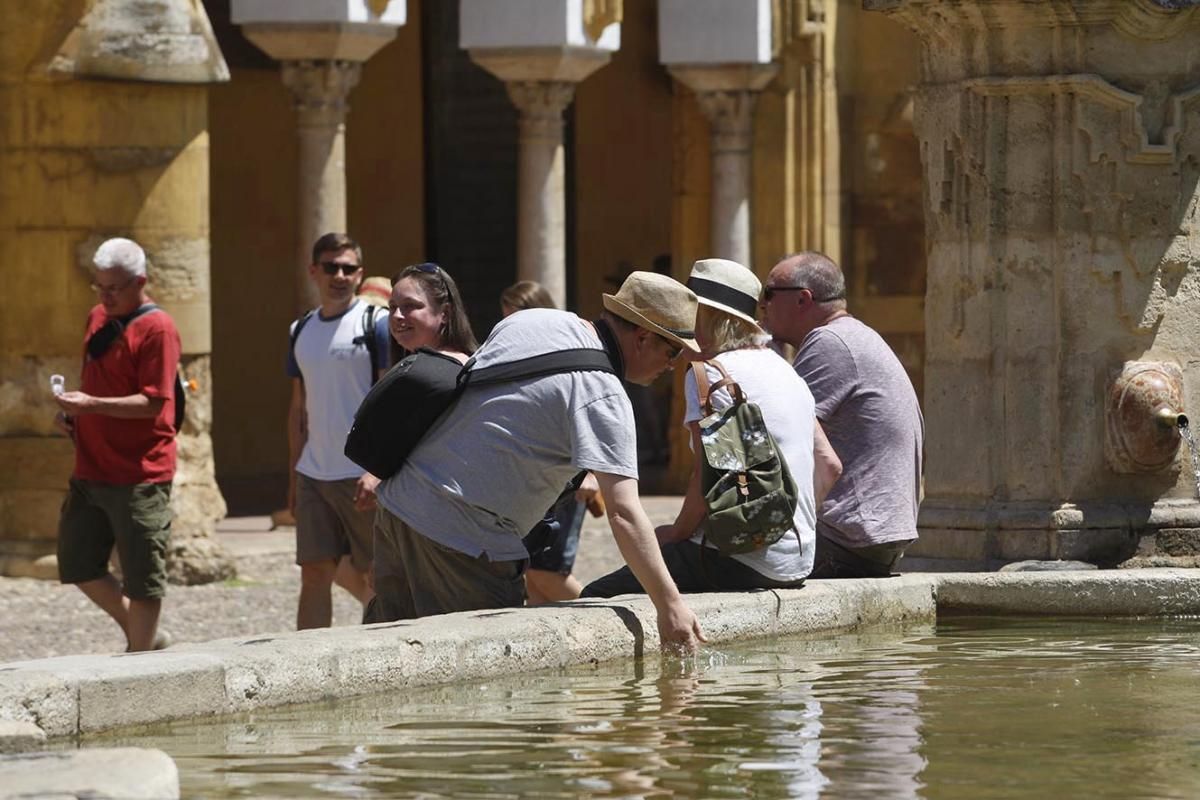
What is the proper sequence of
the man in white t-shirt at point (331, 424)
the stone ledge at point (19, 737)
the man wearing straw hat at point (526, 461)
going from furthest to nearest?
the man in white t-shirt at point (331, 424)
the man wearing straw hat at point (526, 461)
the stone ledge at point (19, 737)

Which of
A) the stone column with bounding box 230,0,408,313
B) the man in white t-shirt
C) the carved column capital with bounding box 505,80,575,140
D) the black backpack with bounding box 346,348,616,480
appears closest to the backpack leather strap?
the black backpack with bounding box 346,348,616,480

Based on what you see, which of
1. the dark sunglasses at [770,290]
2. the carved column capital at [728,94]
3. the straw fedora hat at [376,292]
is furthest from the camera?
the carved column capital at [728,94]

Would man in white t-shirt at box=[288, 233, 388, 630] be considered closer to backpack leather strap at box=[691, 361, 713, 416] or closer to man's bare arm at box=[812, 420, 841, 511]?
man's bare arm at box=[812, 420, 841, 511]

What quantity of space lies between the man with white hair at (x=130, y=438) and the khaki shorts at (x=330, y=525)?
456 millimetres

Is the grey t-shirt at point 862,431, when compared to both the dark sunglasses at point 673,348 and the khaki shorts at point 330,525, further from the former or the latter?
the khaki shorts at point 330,525

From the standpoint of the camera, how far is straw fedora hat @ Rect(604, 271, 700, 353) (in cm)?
668

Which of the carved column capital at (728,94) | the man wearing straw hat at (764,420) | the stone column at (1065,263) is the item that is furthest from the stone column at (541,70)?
the man wearing straw hat at (764,420)

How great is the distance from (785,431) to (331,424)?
2.70 metres

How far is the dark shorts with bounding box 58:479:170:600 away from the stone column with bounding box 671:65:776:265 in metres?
9.74

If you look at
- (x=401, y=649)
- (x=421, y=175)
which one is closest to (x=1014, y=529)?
(x=401, y=649)

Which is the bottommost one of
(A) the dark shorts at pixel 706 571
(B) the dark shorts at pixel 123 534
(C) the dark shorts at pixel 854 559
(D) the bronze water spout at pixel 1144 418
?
(B) the dark shorts at pixel 123 534

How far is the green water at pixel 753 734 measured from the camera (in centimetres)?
532

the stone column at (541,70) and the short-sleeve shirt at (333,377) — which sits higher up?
the stone column at (541,70)

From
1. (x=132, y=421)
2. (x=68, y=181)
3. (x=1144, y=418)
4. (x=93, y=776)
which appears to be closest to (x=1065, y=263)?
(x=1144, y=418)
